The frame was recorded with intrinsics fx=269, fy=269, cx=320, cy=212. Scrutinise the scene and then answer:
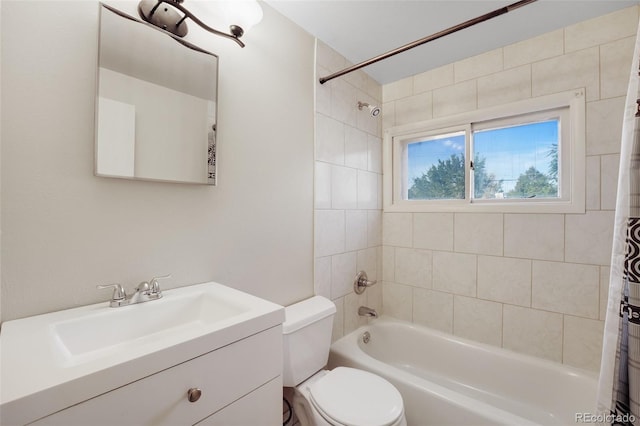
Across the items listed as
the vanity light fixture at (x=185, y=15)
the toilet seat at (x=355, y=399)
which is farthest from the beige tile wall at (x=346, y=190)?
the vanity light fixture at (x=185, y=15)

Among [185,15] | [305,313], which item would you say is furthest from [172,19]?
[305,313]

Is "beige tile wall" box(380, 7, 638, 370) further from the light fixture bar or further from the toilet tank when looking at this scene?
the light fixture bar

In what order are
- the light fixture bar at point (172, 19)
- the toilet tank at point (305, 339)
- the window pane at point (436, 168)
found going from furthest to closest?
the window pane at point (436, 168) < the toilet tank at point (305, 339) < the light fixture bar at point (172, 19)

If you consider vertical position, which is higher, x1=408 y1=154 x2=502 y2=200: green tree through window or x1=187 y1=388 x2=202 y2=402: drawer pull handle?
x1=408 y1=154 x2=502 y2=200: green tree through window

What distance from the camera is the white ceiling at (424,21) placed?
4.80 feet

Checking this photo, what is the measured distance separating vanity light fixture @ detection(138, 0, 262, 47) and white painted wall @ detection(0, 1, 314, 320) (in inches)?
2.1

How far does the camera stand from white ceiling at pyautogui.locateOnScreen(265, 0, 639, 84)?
1462 millimetres

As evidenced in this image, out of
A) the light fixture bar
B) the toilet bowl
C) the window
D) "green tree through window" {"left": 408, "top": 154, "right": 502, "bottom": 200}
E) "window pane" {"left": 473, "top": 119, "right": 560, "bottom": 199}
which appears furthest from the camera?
"green tree through window" {"left": 408, "top": 154, "right": 502, "bottom": 200}

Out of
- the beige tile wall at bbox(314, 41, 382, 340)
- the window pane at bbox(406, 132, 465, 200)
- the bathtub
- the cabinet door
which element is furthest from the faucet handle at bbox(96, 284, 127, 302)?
the window pane at bbox(406, 132, 465, 200)

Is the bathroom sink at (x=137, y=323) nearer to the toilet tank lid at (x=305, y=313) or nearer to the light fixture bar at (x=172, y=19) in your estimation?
the toilet tank lid at (x=305, y=313)

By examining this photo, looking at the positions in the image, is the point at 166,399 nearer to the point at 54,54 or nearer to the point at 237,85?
the point at 54,54

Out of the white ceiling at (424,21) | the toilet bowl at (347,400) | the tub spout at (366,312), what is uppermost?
the white ceiling at (424,21)

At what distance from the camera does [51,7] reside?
0.84 m

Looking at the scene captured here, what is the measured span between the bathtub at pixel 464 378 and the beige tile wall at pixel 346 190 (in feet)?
0.89
